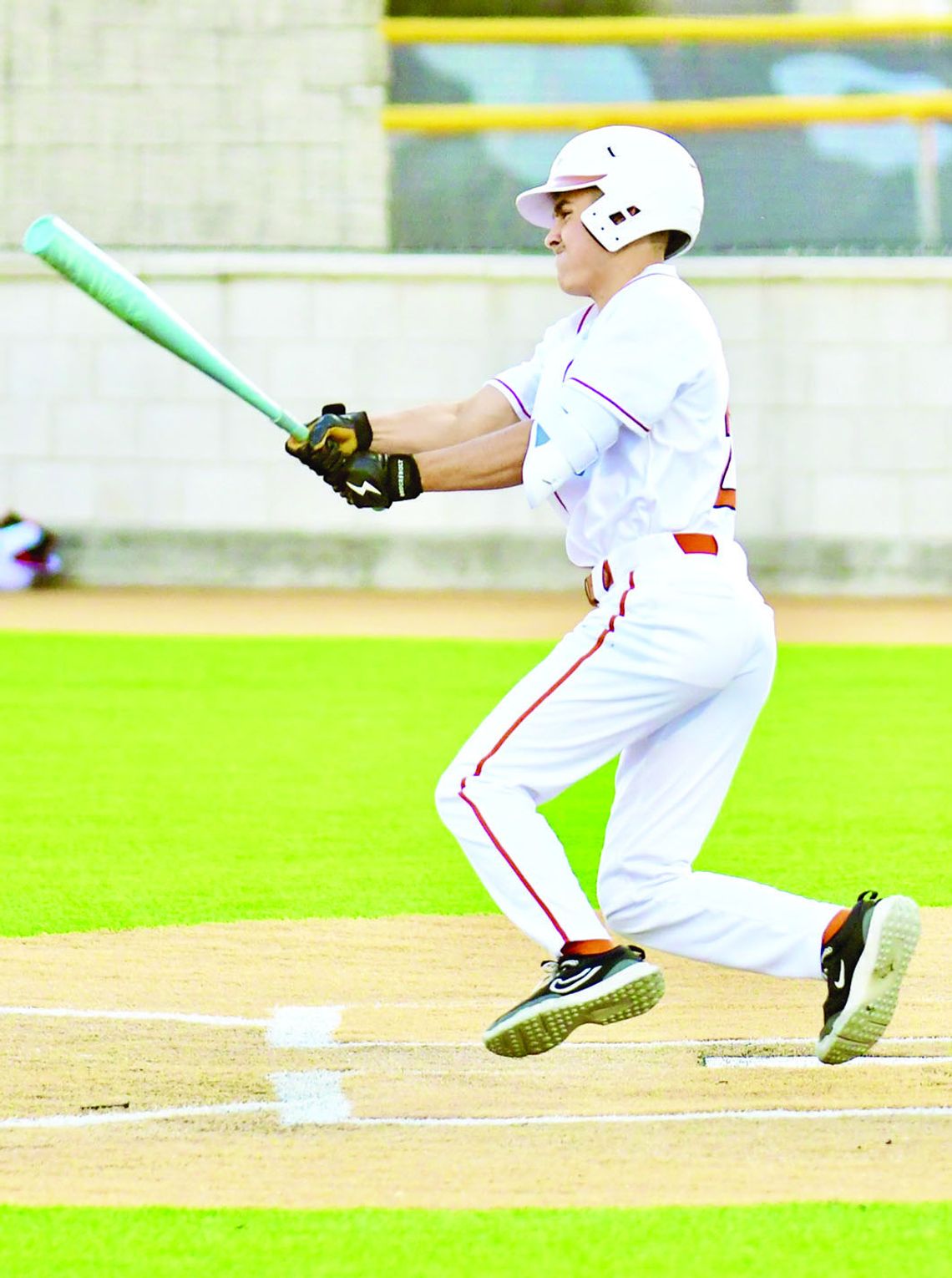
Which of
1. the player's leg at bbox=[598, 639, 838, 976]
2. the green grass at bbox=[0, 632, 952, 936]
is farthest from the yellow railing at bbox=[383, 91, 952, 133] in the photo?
the player's leg at bbox=[598, 639, 838, 976]

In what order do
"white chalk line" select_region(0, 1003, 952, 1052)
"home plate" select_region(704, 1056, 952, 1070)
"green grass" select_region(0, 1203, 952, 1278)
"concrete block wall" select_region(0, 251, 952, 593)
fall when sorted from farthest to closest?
"concrete block wall" select_region(0, 251, 952, 593) → "white chalk line" select_region(0, 1003, 952, 1052) → "home plate" select_region(704, 1056, 952, 1070) → "green grass" select_region(0, 1203, 952, 1278)

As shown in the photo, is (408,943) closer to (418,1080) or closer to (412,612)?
(418,1080)

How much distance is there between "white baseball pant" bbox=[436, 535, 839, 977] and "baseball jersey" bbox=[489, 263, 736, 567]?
0.27 feet

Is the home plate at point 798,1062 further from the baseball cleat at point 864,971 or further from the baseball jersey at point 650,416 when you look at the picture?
the baseball jersey at point 650,416

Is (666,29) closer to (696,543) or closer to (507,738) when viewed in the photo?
(696,543)

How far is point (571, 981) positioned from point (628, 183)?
5.56 feet

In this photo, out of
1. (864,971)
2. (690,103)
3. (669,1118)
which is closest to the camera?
(669,1118)

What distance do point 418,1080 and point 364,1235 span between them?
40.7 inches

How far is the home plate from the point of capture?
4430 mm

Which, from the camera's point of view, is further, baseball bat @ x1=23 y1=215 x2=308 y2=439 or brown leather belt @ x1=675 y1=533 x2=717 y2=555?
baseball bat @ x1=23 y1=215 x2=308 y2=439

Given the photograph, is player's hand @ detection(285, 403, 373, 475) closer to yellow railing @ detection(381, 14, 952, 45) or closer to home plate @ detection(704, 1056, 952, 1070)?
home plate @ detection(704, 1056, 952, 1070)

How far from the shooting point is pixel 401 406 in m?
16.9

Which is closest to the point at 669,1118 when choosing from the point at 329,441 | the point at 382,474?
the point at 382,474

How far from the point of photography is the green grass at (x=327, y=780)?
676cm
